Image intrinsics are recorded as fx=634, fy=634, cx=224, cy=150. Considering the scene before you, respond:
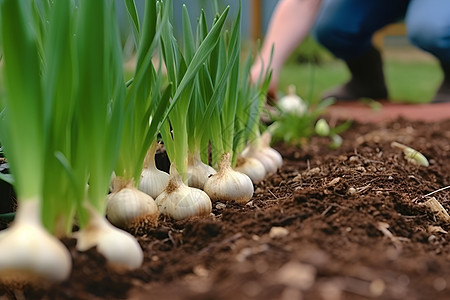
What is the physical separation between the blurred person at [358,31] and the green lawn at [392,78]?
194 mm

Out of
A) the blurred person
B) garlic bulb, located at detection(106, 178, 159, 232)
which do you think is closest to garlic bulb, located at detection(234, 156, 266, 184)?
garlic bulb, located at detection(106, 178, 159, 232)

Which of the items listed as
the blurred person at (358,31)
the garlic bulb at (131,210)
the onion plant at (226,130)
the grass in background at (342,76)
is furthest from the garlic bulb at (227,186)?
the grass in background at (342,76)

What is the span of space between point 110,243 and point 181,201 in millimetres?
294

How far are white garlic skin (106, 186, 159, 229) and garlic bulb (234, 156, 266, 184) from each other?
417 millimetres

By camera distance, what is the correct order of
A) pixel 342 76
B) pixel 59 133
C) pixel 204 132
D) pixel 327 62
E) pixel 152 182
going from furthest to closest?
pixel 327 62, pixel 342 76, pixel 204 132, pixel 152 182, pixel 59 133

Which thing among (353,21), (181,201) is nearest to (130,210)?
(181,201)

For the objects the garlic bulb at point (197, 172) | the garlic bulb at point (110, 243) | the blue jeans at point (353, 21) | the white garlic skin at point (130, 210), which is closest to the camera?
the garlic bulb at point (110, 243)

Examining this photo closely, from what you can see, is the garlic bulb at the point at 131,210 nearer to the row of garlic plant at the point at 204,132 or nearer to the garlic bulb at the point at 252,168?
the row of garlic plant at the point at 204,132

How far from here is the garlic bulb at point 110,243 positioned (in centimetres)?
78

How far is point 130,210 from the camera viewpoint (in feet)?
3.22

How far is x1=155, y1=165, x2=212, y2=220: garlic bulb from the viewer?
1.06 meters

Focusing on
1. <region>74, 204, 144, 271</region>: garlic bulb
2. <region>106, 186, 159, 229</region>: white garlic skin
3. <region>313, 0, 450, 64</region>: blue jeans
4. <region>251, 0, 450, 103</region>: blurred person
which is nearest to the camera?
<region>74, 204, 144, 271</region>: garlic bulb

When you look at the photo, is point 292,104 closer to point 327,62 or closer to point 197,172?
point 197,172

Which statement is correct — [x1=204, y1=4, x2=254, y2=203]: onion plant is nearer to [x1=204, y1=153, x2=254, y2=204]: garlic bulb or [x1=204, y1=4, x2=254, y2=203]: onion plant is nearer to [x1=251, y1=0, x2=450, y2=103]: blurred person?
[x1=204, y1=153, x2=254, y2=204]: garlic bulb
